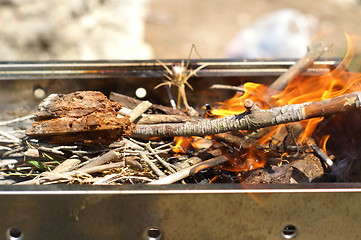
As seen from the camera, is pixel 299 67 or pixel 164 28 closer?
pixel 299 67

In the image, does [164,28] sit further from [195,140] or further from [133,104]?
[195,140]

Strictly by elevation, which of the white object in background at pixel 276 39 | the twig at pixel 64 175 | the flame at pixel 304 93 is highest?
the white object in background at pixel 276 39

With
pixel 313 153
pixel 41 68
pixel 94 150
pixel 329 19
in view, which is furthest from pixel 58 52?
pixel 329 19

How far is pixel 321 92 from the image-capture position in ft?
8.82

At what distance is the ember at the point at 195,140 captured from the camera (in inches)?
88.2

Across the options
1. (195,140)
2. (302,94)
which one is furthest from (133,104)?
(302,94)

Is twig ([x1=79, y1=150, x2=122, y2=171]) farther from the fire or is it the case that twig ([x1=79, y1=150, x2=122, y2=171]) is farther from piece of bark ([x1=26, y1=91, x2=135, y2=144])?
the fire

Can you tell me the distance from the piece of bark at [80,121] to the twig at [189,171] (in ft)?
1.00

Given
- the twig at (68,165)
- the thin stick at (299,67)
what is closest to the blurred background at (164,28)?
the thin stick at (299,67)

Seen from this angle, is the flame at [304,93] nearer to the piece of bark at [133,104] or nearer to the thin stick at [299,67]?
the thin stick at [299,67]

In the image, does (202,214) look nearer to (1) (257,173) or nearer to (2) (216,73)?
(1) (257,173)

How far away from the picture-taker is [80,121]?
7.27 feet

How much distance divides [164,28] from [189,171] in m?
5.81

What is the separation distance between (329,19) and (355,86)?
5908mm
